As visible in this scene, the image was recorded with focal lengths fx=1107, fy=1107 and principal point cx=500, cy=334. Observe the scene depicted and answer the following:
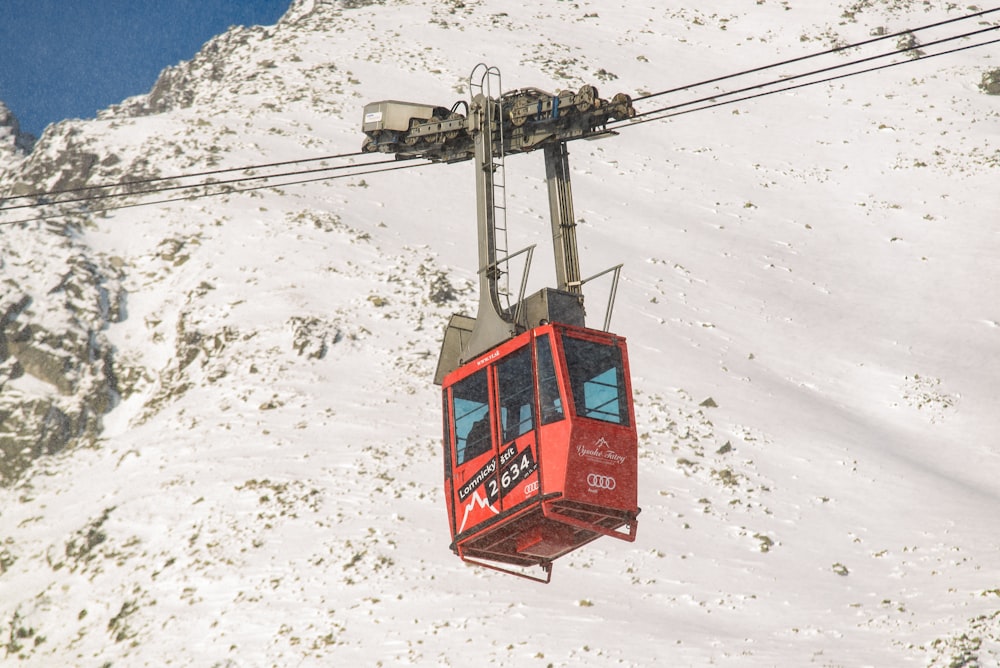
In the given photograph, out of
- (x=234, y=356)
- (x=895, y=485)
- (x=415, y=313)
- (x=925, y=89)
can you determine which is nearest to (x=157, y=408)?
(x=234, y=356)

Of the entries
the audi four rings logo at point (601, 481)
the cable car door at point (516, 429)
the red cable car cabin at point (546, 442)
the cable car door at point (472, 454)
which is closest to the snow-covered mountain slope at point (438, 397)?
the cable car door at point (472, 454)

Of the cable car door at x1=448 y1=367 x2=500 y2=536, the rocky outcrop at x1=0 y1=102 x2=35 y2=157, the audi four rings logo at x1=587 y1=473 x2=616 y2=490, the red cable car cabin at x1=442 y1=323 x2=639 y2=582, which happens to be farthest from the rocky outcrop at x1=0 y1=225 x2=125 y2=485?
the rocky outcrop at x1=0 y1=102 x2=35 y2=157

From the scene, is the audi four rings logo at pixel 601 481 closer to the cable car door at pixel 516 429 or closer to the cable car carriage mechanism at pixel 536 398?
the cable car carriage mechanism at pixel 536 398

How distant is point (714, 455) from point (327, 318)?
1501cm

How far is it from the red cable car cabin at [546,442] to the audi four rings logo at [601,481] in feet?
0.05

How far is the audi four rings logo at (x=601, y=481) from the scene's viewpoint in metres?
16.0

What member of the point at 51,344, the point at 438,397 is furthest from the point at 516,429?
the point at 51,344

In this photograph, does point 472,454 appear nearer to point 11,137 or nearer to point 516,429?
point 516,429

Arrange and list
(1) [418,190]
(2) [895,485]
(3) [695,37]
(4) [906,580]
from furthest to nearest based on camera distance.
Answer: (3) [695,37] < (1) [418,190] < (2) [895,485] < (4) [906,580]

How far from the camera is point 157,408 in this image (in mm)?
39125

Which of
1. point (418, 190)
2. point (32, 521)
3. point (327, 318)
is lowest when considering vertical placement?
point (32, 521)

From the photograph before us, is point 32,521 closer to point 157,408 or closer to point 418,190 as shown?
point 157,408

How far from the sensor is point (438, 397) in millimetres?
37750

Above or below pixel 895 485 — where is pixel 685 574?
below
